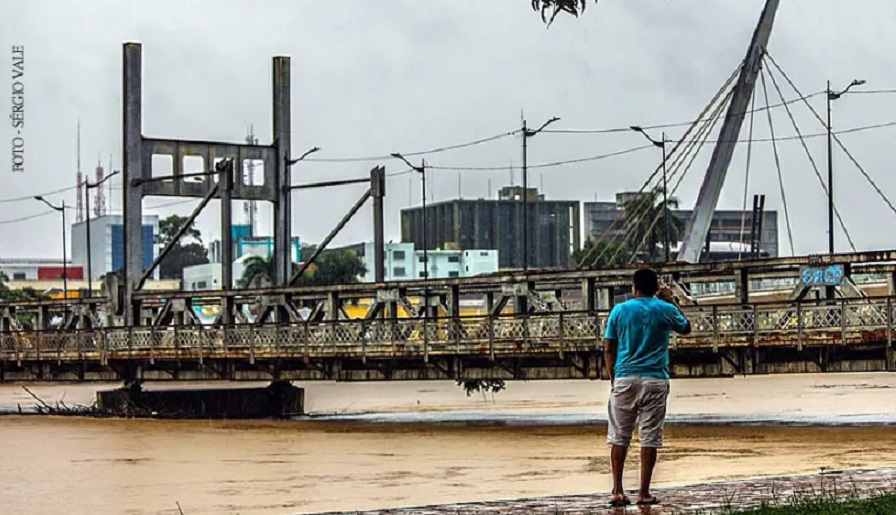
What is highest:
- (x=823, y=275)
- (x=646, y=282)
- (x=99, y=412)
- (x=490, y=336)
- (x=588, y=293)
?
(x=823, y=275)

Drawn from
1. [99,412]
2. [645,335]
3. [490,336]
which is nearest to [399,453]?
[490,336]

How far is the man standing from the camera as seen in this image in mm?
14430

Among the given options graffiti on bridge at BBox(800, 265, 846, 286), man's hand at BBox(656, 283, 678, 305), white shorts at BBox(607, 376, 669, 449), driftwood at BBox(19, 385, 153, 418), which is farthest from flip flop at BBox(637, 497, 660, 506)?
driftwood at BBox(19, 385, 153, 418)

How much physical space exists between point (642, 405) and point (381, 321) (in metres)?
29.7

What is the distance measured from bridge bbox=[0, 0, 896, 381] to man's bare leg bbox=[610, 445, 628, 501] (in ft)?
71.2

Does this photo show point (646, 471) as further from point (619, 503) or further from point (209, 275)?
point (209, 275)

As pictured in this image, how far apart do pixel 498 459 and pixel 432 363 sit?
44.9ft

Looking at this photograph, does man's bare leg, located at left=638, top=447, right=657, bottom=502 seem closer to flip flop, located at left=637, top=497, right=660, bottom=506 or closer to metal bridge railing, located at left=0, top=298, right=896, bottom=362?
flip flop, located at left=637, top=497, right=660, bottom=506

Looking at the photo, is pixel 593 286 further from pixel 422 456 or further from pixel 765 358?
pixel 422 456

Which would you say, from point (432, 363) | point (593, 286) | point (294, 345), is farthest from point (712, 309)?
point (294, 345)

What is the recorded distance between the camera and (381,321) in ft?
144

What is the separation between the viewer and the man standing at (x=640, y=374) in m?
14.4

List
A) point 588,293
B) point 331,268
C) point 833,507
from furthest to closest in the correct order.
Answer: point 331,268 < point 588,293 < point 833,507

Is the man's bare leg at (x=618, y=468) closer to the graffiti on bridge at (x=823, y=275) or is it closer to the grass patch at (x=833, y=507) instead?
the grass patch at (x=833, y=507)
